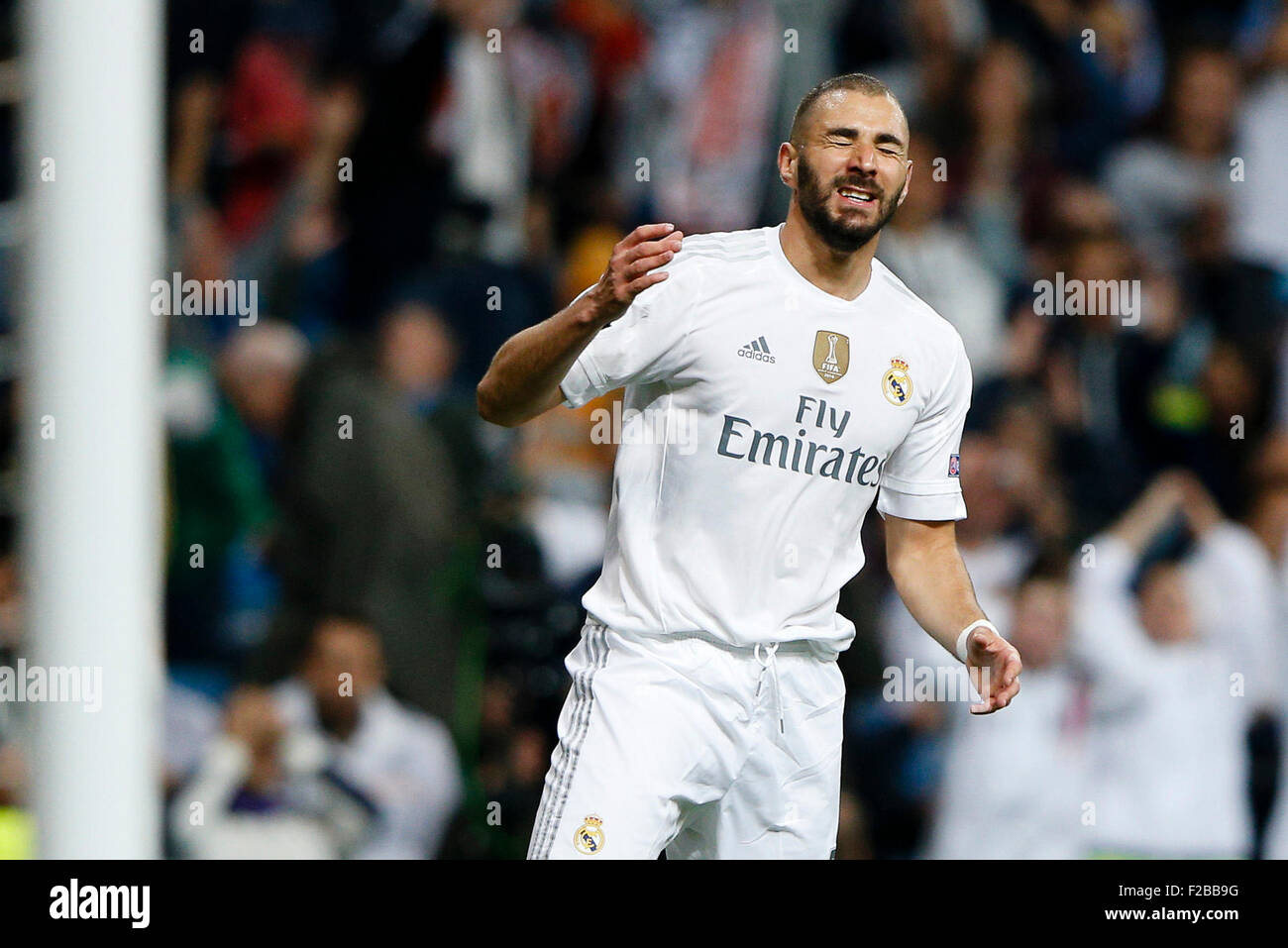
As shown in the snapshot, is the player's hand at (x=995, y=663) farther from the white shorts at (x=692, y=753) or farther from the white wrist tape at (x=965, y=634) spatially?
the white shorts at (x=692, y=753)

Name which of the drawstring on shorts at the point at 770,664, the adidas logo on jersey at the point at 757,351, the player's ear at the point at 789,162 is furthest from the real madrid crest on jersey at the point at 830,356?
the drawstring on shorts at the point at 770,664

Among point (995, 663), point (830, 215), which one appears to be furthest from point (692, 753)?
point (830, 215)

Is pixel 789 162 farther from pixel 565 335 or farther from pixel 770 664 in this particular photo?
pixel 770 664

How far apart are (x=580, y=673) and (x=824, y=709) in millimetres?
522

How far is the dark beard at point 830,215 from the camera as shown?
4059mm

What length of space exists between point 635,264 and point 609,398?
3123 mm

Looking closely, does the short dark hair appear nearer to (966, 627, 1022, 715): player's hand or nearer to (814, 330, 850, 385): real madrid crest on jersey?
(814, 330, 850, 385): real madrid crest on jersey

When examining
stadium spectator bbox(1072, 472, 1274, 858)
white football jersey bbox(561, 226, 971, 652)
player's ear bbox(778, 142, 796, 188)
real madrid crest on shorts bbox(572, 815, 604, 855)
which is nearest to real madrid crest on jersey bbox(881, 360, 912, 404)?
white football jersey bbox(561, 226, 971, 652)

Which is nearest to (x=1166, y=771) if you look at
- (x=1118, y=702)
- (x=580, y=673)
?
(x=1118, y=702)

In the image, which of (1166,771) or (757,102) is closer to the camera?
(1166,771)

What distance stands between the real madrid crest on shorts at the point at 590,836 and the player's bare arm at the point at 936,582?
0.80m

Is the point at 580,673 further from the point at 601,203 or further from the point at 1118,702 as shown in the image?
the point at 601,203

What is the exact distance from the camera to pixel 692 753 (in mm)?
4020

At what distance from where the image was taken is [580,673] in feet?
13.6
